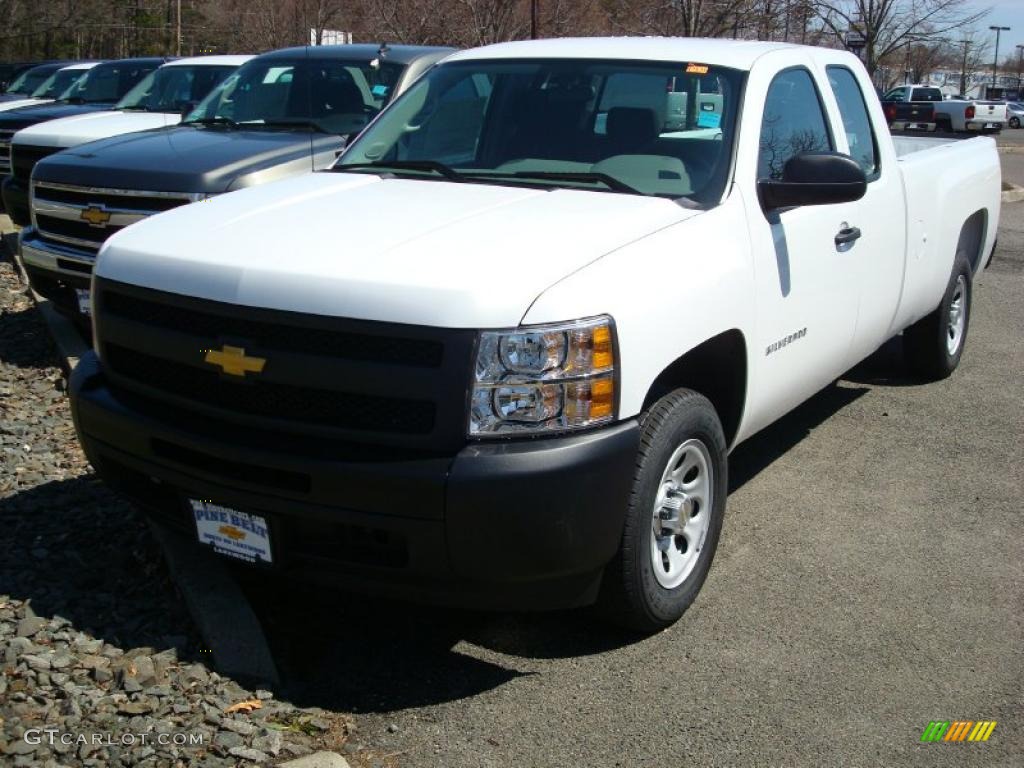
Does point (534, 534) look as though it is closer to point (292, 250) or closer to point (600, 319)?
point (600, 319)

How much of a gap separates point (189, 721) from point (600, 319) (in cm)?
165

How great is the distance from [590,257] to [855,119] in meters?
2.71

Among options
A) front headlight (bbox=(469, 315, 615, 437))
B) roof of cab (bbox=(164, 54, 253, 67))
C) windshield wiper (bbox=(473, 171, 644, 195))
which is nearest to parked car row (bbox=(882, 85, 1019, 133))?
roof of cab (bbox=(164, 54, 253, 67))

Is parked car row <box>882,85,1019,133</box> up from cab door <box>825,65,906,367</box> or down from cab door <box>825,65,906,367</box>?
up

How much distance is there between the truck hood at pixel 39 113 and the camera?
1245cm

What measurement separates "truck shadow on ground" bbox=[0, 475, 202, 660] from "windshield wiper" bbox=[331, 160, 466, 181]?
173 centimetres

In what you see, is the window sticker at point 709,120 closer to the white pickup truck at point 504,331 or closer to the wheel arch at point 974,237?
the white pickup truck at point 504,331

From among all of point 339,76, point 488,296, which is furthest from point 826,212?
point 339,76

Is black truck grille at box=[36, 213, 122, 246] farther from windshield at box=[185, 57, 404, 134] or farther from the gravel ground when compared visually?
the gravel ground

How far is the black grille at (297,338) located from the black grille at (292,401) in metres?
0.11

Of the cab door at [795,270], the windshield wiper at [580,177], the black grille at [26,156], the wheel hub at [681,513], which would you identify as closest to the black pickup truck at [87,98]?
the black grille at [26,156]

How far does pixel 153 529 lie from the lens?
14.8 feet

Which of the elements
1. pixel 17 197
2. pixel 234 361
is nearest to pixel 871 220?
pixel 234 361

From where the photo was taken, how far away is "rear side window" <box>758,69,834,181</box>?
480cm
